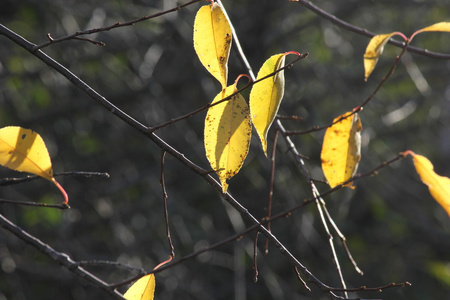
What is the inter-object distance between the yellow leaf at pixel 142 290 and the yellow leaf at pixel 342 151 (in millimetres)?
331

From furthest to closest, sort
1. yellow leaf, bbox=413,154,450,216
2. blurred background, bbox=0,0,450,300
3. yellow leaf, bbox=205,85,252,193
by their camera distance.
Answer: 1. blurred background, bbox=0,0,450,300
2. yellow leaf, bbox=413,154,450,216
3. yellow leaf, bbox=205,85,252,193

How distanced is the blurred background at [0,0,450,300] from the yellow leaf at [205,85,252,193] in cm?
118

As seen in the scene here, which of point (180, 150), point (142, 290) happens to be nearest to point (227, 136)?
point (142, 290)

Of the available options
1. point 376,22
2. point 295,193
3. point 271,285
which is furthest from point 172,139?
point 376,22

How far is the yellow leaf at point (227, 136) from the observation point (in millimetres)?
661

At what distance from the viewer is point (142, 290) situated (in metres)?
0.70

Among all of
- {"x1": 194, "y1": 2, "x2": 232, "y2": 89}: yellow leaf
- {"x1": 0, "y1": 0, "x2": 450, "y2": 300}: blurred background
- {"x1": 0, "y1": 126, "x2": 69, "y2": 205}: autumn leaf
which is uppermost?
{"x1": 194, "y1": 2, "x2": 232, "y2": 89}: yellow leaf

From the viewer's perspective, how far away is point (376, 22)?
8.99 ft

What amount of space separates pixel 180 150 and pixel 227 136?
163 cm

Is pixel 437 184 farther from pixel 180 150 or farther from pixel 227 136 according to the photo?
pixel 180 150

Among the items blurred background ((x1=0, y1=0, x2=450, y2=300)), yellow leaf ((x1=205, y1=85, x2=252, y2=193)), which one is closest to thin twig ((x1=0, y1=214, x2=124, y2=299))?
yellow leaf ((x1=205, y1=85, x2=252, y2=193))

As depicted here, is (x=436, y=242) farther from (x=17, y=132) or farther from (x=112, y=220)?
(x=17, y=132)

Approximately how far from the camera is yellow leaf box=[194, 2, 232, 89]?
665 millimetres

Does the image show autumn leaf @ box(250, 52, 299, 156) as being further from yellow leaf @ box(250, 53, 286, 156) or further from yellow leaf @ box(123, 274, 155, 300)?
yellow leaf @ box(123, 274, 155, 300)
